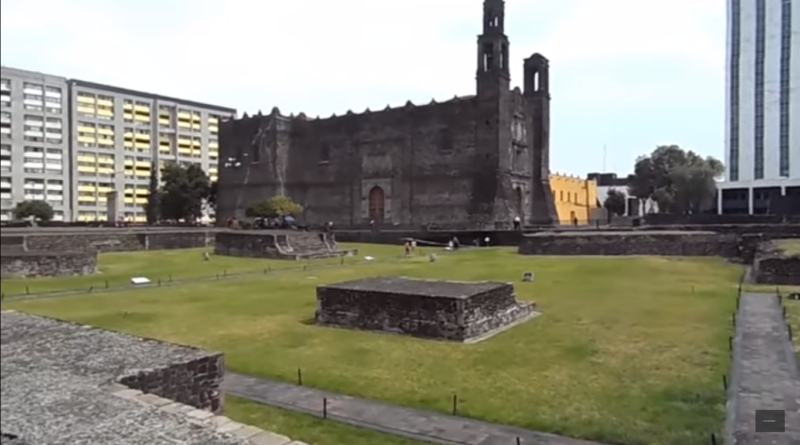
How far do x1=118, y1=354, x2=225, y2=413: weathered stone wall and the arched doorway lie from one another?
1505 inches

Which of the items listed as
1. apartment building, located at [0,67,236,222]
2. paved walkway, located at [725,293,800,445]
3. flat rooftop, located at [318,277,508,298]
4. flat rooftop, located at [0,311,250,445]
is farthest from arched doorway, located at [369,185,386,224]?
apartment building, located at [0,67,236,222]

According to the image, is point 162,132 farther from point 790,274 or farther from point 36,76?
point 790,274

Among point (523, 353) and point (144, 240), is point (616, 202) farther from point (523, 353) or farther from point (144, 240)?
point (523, 353)

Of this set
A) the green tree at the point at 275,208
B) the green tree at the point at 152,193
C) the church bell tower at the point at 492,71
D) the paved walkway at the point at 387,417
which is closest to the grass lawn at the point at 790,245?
the paved walkway at the point at 387,417

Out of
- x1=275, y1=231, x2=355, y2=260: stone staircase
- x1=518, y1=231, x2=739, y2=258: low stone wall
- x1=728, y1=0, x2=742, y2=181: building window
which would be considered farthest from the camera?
x1=275, y1=231, x2=355, y2=260: stone staircase

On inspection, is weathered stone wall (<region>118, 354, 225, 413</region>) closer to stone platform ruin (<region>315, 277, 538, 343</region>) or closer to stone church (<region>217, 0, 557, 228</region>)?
stone platform ruin (<region>315, 277, 538, 343</region>)

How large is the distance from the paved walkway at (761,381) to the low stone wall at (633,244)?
13.7 m

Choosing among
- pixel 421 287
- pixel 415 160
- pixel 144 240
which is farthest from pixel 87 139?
pixel 415 160

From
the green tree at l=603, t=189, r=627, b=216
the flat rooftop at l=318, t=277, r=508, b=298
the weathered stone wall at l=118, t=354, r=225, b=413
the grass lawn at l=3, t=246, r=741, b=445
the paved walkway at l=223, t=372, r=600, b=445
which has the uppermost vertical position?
the green tree at l=603, t=189, r=627, b=216

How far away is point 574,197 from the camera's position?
49.9 metres

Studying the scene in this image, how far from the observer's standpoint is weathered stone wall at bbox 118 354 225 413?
5.04m

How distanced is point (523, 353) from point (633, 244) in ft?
58.0

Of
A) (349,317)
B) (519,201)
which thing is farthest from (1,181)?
(519,201)

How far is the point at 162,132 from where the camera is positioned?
390 cm
